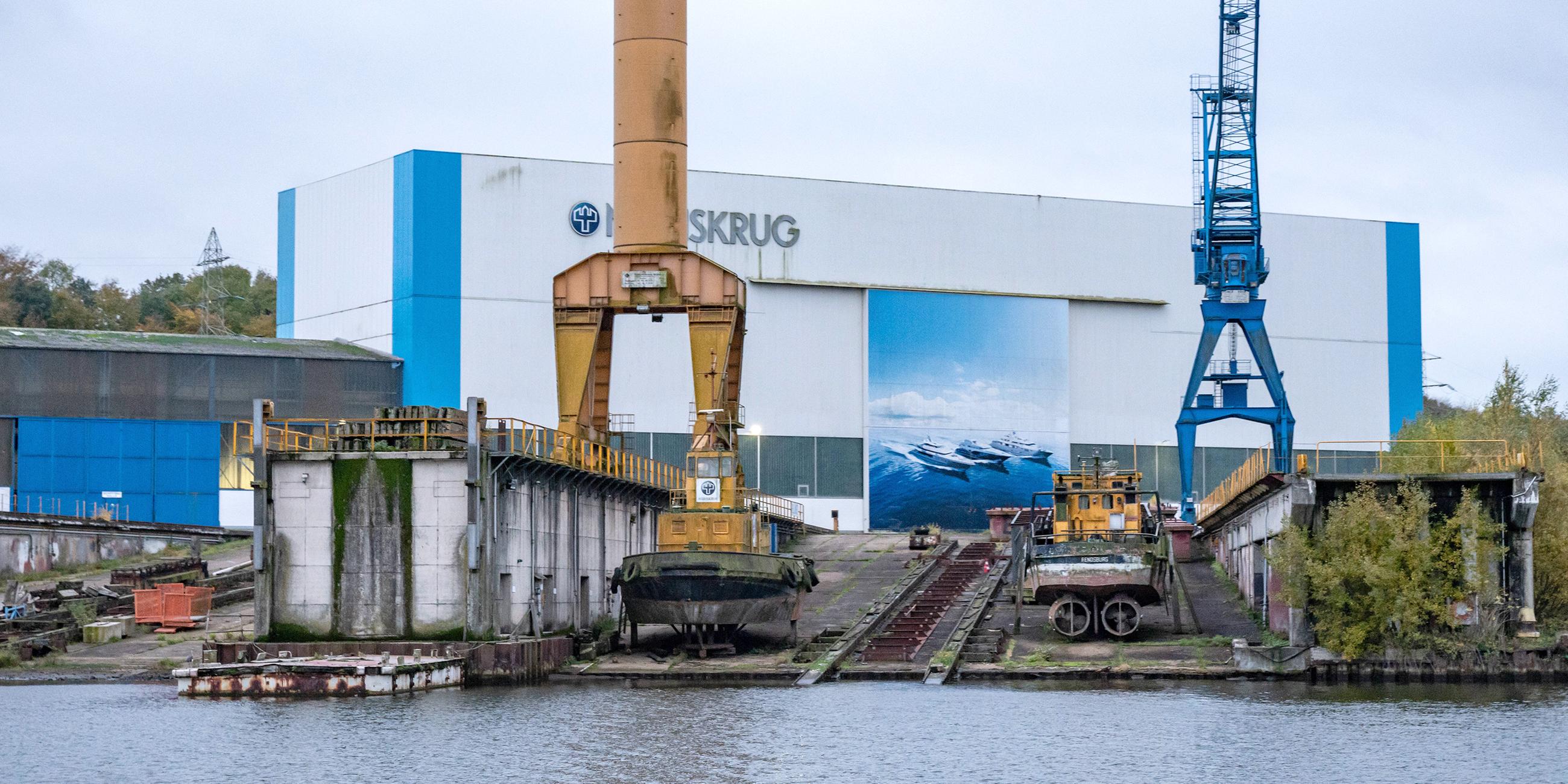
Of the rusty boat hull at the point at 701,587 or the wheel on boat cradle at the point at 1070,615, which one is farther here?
the wheel on boat cradle at the point at 1070,615

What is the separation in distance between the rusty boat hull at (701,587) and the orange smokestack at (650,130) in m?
11.2

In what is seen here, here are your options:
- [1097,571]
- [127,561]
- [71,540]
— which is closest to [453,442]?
[1097,571]

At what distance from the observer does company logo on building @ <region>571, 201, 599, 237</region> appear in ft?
238

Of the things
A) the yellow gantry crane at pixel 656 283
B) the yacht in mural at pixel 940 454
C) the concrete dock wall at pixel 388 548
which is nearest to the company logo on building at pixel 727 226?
the yacht in mural at pixel 940 454

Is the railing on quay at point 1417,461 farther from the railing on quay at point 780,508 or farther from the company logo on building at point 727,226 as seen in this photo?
the company logo on building at point 727,226

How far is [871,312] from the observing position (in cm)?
7681

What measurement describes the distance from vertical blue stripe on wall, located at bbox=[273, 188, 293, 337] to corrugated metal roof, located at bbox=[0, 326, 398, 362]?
4688mm

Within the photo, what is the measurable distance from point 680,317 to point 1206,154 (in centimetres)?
2270

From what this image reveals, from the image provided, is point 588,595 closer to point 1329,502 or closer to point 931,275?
point 1329,502

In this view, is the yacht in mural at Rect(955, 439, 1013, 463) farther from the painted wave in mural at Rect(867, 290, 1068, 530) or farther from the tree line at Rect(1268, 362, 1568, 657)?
the tree line at Rect(1268, 362, 1568, 657)

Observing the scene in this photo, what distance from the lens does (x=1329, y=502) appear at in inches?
1506

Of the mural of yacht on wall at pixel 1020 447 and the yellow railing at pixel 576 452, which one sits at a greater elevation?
the mural of yacht on wall at pixel 1020 447

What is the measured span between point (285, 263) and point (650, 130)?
113 ft

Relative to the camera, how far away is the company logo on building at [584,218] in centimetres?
7244
